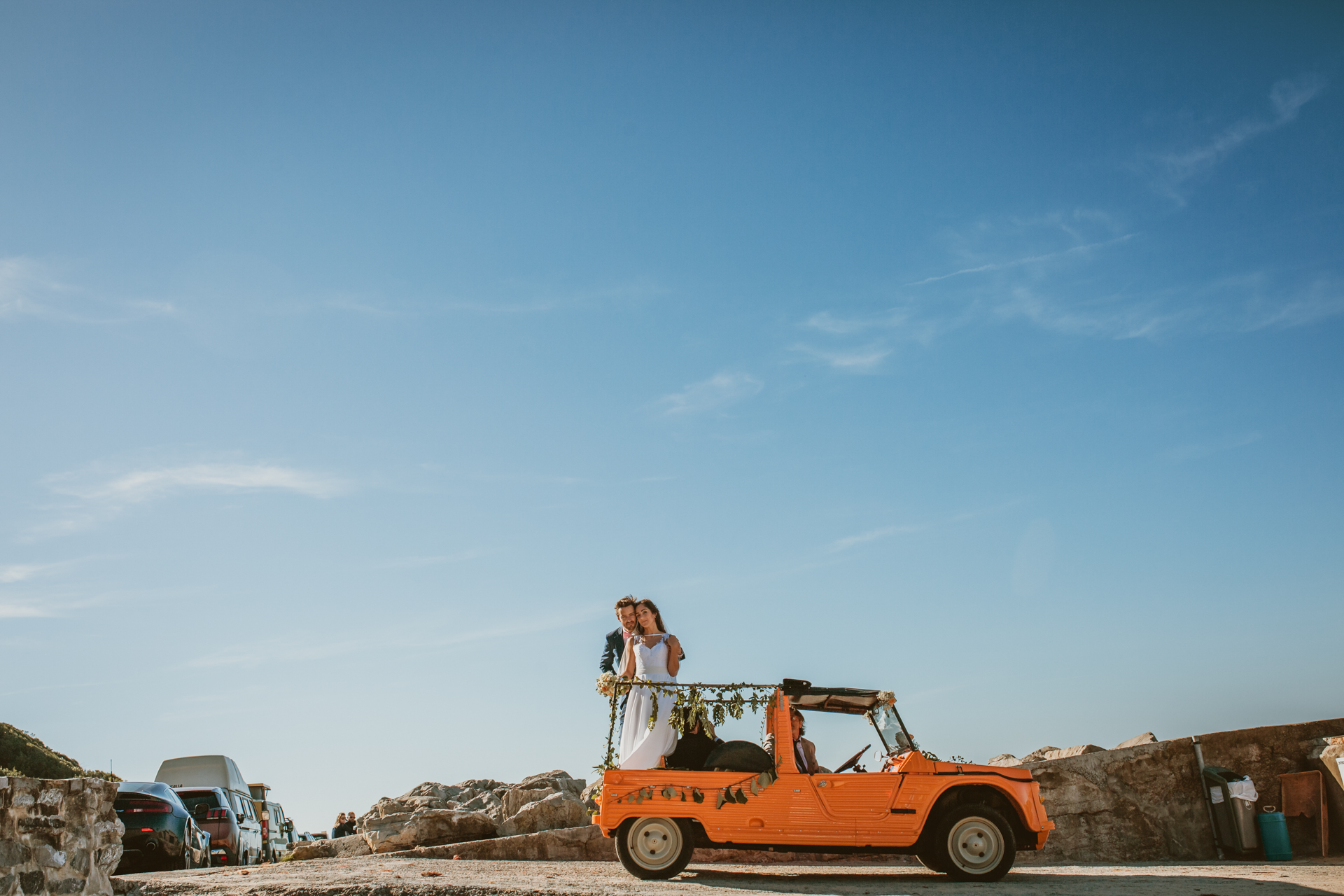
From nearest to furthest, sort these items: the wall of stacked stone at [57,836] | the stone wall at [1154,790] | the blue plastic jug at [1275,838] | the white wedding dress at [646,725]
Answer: the wall of stacked stone at [57,836], the white wedding dress at [646,725], the blue plastic jug at [1275,838], the stone wall at [1154,790]

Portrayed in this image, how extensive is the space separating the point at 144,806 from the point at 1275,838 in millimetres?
13234

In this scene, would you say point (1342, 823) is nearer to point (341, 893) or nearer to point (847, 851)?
point (847, 851)

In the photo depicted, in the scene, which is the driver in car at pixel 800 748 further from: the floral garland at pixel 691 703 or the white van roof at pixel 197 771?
the white van roof at pixel 197 771

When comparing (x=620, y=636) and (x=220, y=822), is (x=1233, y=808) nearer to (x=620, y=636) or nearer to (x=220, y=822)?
(x=620, y=636)

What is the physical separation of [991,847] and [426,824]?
804 cm

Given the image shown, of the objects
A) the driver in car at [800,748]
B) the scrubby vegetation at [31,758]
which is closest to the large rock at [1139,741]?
the driver in car at [800,748]

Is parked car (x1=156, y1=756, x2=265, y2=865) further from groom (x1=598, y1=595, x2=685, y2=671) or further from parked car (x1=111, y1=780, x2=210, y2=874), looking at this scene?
groom (x1=598, y1=595, x2=685, y2=671)

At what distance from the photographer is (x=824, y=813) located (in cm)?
877

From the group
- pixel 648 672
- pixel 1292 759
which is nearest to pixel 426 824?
pixel 648 672

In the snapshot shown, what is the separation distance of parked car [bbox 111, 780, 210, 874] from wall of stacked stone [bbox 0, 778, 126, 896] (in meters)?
5.64

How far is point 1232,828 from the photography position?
11.3m

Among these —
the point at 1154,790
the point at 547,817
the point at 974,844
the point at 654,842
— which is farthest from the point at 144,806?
the point at 1154,790

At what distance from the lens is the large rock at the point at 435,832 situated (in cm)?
1334

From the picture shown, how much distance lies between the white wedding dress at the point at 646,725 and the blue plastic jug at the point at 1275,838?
283 inches
